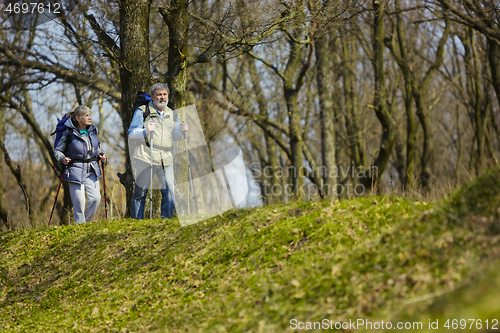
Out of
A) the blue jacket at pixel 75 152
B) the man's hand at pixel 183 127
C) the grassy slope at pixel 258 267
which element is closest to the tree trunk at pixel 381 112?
the man's hand at pixel 183 127

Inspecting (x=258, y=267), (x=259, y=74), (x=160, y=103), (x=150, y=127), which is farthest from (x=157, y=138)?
(x=259, y=74)

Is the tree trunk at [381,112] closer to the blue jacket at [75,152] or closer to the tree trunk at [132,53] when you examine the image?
the tree trunk at [132,53]

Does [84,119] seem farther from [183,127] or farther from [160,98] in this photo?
[183,127]

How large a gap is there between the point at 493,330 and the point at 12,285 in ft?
19.7

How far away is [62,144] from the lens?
21.9 ft

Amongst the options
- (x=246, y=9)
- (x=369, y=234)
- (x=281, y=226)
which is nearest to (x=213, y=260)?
(x=281, y=226)

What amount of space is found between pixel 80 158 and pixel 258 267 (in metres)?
3.70

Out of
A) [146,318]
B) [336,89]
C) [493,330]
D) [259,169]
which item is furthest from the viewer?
[259,169]

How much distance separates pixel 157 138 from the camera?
651 cm

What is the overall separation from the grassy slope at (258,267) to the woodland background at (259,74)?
1.10m

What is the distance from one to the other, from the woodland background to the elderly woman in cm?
76

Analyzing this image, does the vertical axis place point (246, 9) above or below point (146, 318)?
above

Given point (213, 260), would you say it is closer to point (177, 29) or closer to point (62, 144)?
point (62, 144)

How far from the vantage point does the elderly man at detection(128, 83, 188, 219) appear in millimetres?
6395
